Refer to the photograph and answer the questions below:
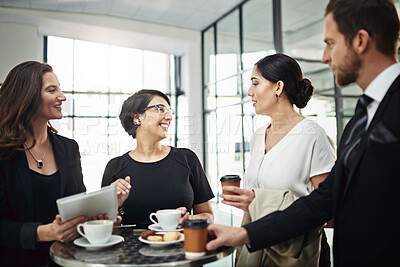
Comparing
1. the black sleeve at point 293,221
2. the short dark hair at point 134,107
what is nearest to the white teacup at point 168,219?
the black sleeve at point 293,221

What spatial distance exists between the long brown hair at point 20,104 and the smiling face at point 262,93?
1188 millimetres

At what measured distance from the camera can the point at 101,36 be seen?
320 inches

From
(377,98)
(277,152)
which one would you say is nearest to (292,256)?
(277,152)

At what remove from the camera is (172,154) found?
2.32 m

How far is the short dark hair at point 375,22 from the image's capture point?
3.89ft

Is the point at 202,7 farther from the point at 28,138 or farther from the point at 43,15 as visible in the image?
the point at 28,138

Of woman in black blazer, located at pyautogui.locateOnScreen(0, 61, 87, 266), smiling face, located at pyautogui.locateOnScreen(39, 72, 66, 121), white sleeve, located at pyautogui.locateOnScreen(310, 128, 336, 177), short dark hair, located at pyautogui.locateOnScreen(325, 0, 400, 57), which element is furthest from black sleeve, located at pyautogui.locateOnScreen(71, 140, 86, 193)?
short dark hair, located at pyautogui.locateOnScreen(325, 0, 400, 57)

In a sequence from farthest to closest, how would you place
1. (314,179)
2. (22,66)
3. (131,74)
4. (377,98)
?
(131,74), (22,66), (314,179), (377,98)

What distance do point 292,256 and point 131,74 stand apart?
8.30m

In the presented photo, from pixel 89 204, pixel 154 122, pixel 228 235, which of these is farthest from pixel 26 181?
pixel 228 235

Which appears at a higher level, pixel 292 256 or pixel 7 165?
pixel 7 165

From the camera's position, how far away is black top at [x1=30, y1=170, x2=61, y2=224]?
5.97 feet

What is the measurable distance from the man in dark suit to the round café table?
94mm

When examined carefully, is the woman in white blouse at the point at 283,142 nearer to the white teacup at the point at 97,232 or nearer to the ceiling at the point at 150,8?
the white teacup at the point at 97,232
